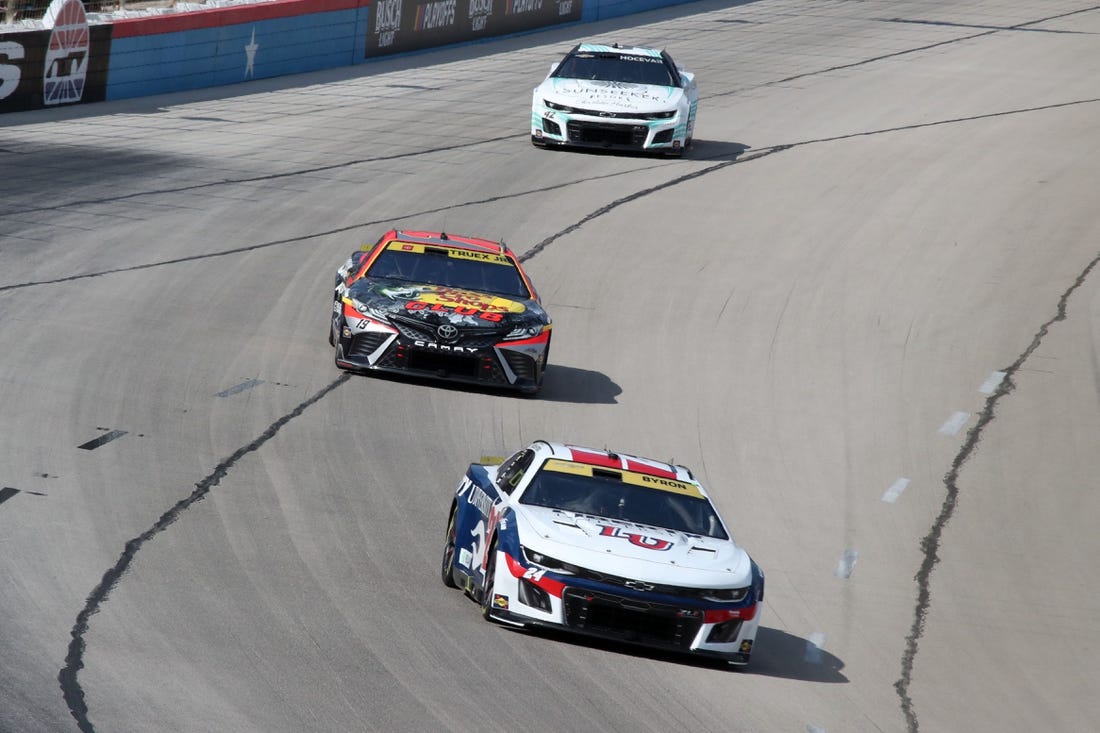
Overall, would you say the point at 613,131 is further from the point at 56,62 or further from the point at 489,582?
the point at 489,582

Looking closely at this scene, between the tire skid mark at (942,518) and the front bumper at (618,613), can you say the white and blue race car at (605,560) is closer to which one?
the front bumper at (618,613)

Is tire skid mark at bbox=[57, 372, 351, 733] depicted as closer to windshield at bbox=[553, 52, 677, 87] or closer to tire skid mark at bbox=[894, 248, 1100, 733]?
tire skid mark at bbox=[894, 248, 1100, 733]

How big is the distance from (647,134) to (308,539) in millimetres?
15516

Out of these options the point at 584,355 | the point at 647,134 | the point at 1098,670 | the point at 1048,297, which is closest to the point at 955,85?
the point at 647,134

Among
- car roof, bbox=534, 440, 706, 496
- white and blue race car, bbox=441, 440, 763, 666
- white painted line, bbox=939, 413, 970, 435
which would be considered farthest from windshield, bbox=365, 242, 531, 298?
white and blue race car, bbox=441, 440, 763, 666

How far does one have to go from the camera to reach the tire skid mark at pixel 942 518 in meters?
9.74

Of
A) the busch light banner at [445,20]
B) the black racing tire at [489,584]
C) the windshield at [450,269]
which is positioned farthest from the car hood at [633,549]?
the busch light banner at [445,20]

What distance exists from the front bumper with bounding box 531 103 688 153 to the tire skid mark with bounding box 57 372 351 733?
36.6 feet

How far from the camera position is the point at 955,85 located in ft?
109

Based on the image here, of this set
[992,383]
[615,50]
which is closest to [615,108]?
[615,50]

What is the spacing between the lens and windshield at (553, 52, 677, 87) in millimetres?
25766

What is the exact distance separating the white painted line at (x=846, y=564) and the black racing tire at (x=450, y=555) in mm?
2956

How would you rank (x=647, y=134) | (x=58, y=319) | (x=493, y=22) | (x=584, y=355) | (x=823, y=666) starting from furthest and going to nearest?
(x=493, y=22), (x=647, y=134), (x=584, y=355), (x=58, y=319), (x=823, y=666)

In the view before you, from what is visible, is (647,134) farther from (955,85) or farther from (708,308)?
(955,85)
